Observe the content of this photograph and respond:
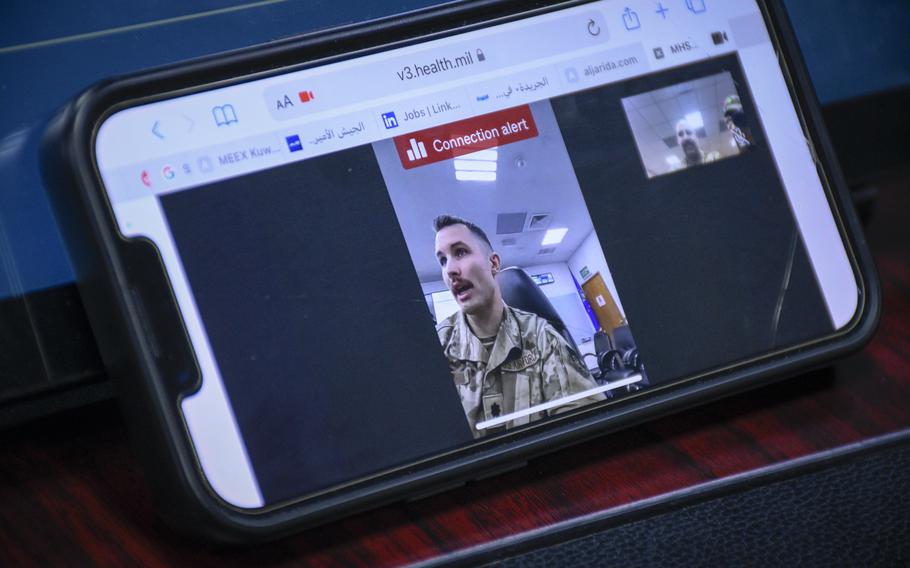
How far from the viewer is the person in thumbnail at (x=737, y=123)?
39 centimetres

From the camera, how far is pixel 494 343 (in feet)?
1.12

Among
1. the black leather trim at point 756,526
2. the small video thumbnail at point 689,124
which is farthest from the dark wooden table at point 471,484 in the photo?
the small video thumbnail at point 689,124

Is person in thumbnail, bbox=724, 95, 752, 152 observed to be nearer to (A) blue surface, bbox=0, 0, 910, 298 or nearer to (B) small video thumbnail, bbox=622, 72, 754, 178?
(B) small video thumbnail, bbox=622, 72, 754, 178

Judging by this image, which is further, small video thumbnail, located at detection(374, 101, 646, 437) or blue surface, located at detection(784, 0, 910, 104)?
blue surface, located at detection(784, 0, 910, 104)

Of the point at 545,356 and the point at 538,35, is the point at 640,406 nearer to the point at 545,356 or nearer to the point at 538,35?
the point at 545,356

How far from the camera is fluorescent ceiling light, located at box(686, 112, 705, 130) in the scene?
1.25ft

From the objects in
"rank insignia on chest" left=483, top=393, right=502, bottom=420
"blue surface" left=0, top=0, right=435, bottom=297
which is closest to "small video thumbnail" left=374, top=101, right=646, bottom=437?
"rank insignia on chest" left=483, top=393, right=502, bottom=420

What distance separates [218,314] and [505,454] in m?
0.12

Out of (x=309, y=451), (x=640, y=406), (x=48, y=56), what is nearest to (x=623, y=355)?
(x=640, y=406)

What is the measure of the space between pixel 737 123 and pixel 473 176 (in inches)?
5.2

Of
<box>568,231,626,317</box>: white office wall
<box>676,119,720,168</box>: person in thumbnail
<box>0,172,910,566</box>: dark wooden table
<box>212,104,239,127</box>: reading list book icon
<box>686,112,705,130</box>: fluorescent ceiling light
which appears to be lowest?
<box>0,172,910,566</box>: dark wooden table

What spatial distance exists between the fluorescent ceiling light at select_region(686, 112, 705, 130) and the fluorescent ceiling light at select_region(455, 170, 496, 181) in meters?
0.10

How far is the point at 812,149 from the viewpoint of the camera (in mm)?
394

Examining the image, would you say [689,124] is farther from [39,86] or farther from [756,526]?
[39,86]
